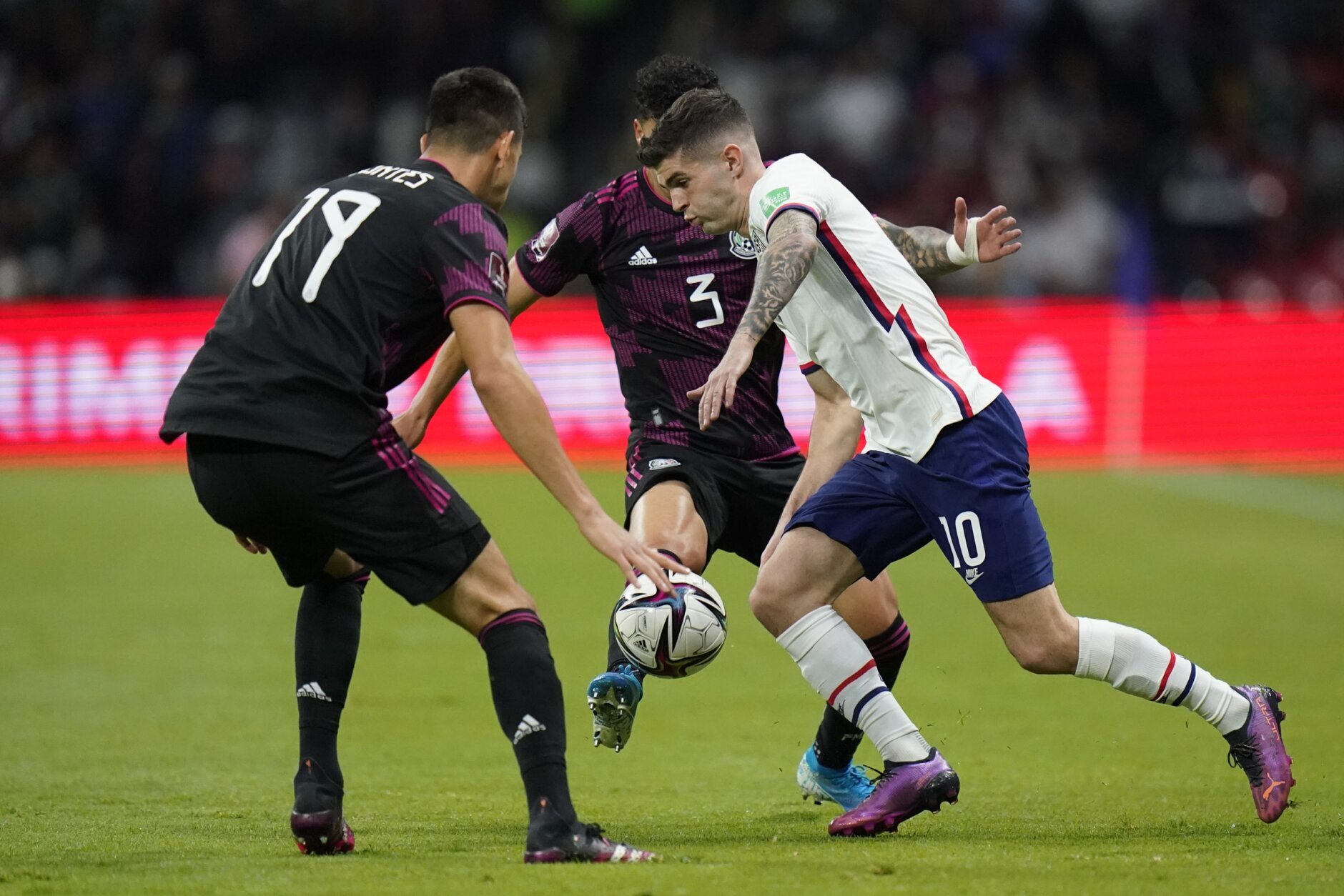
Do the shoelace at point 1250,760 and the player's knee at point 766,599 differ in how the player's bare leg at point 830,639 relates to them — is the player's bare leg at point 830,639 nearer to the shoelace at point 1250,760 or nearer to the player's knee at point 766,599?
the player's knee at point 766,599

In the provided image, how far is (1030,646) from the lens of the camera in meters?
5.24

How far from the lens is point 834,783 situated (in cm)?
602

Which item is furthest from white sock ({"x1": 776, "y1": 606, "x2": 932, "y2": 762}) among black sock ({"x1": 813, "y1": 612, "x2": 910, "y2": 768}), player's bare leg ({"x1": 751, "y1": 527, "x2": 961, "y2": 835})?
black sock ({"x1": 813, "y1": 612, "x2": 910, "y2": 768})

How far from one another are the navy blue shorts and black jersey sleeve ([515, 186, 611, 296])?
168 centimetres

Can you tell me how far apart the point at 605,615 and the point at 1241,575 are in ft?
14.7

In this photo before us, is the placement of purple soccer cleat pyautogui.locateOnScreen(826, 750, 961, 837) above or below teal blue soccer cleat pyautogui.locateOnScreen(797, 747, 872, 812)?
above

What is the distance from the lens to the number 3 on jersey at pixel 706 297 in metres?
6.53

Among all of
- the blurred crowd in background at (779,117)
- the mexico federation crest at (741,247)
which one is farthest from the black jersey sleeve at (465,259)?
the blurred crowd in background at (779,117)

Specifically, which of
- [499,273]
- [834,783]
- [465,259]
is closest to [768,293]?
[499,273]

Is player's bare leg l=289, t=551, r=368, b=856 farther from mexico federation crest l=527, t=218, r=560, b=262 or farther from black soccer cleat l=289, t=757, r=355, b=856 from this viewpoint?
mexico federation crest l=527, t=218, r=560, b=262

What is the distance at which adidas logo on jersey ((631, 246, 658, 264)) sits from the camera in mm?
6582

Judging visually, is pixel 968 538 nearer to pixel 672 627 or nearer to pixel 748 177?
pixel 672 627

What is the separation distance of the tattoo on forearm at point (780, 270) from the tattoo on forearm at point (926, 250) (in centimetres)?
70

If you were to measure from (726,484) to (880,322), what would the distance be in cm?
124
